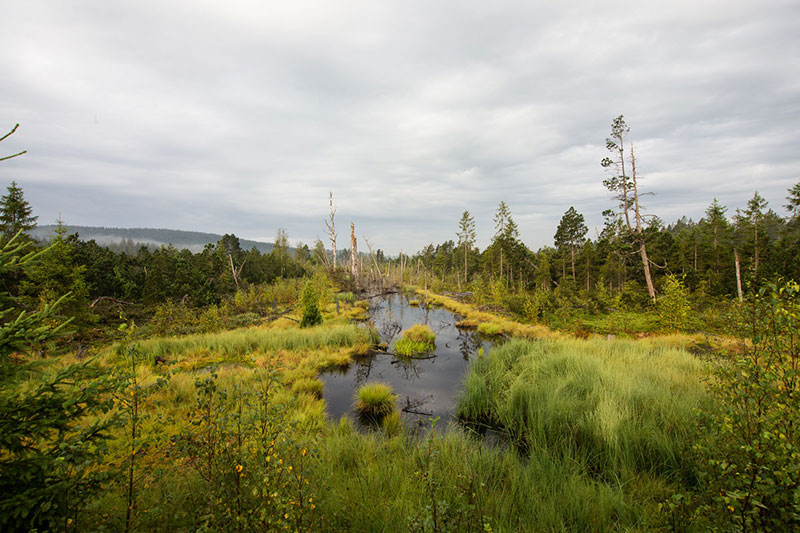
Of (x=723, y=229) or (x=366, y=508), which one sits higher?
(x=723, y=229)

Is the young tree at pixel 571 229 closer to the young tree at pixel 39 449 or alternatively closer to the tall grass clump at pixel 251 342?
the tall grass clump at pixel 251 342

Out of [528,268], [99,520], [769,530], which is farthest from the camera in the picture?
[528,268]

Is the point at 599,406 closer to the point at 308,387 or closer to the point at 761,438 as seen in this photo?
the point at 761,438

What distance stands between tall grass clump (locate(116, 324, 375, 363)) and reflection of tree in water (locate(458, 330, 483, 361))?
462 centimetres

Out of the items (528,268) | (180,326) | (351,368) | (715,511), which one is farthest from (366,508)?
(528,268)

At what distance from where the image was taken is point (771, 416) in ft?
7.81

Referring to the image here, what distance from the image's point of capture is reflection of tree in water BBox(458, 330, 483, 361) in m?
13.8

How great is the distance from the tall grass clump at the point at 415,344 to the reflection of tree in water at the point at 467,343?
1.48 meters

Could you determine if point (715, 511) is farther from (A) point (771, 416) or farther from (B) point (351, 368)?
(B) point (351, 368)

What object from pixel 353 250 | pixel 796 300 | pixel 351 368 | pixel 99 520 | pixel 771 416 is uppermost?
pixel 353 250

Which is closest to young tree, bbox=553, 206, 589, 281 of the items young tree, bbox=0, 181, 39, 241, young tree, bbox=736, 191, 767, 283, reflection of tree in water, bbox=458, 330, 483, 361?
young tree, bbox=736, 191, 767, 283

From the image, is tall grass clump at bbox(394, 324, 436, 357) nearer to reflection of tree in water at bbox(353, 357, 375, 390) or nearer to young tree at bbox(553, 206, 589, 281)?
reflection of tree in water at bbox(353, 357, 375, 390)

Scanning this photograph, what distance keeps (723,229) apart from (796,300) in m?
42.4

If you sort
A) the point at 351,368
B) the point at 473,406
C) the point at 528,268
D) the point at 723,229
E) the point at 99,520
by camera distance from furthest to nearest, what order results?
the point at 528,268 → the point at 723,229 → the point at 351,368 → the point at 473,406 → the point at 99,520
